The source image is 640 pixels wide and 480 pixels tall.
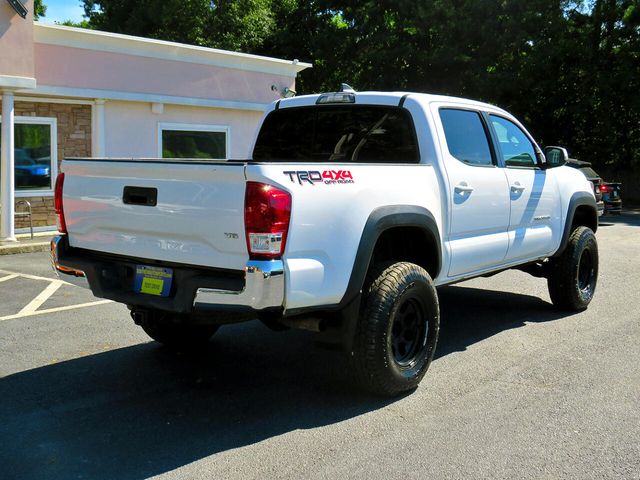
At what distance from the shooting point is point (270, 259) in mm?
3891

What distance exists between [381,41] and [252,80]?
12.2 metres

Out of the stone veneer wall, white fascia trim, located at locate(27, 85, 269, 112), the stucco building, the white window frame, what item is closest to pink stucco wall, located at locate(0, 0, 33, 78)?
the stucco building

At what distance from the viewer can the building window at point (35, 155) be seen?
13.6m

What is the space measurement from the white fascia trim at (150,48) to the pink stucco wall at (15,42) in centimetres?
76

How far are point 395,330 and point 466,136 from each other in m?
1.88

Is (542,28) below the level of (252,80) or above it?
above

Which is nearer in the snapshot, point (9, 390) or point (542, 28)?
point (9, 390)

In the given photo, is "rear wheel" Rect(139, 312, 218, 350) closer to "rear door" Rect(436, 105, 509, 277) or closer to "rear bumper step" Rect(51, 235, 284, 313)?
"rear bumper step" Rect(51, 235, 284, 313)

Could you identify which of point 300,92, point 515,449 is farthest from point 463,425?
point 300,92

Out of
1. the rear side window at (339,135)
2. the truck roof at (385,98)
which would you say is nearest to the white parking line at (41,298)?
the rear side window at (339,135)

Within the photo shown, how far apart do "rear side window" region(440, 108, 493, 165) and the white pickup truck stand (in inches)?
0.6

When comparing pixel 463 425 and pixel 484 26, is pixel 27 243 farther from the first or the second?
pixel 484 26

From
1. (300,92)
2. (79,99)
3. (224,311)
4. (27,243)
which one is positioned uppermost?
(300,92)

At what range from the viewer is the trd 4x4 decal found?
4.03 m
